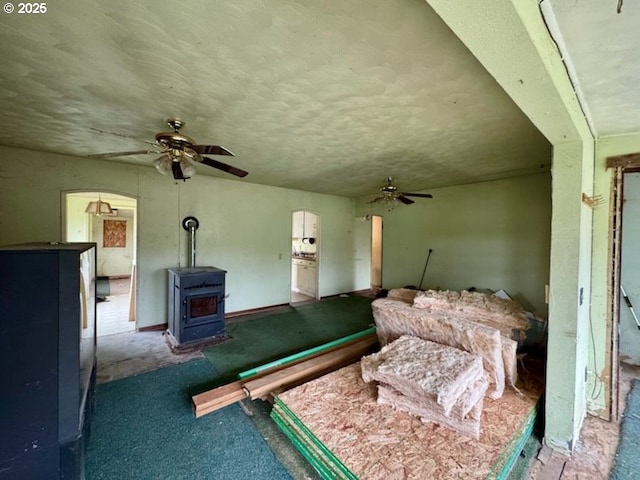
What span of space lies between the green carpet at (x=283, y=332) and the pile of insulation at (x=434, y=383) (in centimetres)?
170

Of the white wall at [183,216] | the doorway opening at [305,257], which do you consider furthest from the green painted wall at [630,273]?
the doorway opening at [305,257]

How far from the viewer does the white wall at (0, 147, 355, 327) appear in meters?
3.45

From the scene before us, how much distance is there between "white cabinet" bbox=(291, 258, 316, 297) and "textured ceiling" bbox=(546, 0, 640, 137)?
18.4ft

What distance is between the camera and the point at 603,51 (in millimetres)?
1299

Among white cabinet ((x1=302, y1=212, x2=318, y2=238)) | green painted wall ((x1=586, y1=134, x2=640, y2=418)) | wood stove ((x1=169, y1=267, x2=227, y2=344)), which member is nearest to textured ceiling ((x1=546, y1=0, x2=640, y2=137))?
green painted wall ((x1=586, y1=134, x2=640, y2=418))

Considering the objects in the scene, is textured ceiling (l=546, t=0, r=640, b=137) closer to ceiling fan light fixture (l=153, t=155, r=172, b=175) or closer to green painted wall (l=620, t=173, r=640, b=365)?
green painted wall (l=620, t=173, r=640, b=365)

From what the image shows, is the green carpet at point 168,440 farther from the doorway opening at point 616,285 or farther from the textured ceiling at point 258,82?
the doorway opening at point 616,285

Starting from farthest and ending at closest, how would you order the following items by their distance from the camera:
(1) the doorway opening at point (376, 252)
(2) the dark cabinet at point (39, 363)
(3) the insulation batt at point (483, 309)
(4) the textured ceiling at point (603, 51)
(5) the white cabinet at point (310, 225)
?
(1) the doorway opening at point (376, 252)
(5) the white cabinet at point (310, 225)
(3) the insulation batt at point (483, 309)
(2) the dark cabinet at point (39, 363)
(4) the textured ceiling at point (603, 51)

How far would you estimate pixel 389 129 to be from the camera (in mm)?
2662

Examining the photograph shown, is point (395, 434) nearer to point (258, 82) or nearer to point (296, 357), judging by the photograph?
point (296, 357)

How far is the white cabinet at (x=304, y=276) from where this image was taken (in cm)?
678

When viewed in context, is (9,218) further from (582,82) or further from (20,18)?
(582,82)

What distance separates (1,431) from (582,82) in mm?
3608

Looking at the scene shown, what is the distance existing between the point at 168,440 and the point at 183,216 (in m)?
3.47
